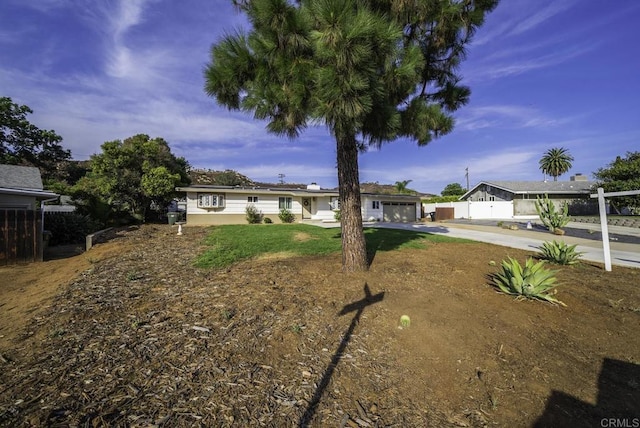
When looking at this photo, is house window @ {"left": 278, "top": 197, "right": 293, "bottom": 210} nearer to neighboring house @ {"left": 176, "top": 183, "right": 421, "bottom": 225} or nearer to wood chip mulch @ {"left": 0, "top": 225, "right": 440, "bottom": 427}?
neighboring house @ {"left": 176, "top": 183, "right": 421, "bottom": 225}

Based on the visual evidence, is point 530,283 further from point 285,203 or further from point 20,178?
point 20,178

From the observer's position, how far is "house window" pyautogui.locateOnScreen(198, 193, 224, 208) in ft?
69.4

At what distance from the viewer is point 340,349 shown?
3.40m

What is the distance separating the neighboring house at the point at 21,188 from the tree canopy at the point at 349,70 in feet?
33.5

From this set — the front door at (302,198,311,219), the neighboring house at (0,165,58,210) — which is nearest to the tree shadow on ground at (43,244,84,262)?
the neighboring house at (0,165,58,210)

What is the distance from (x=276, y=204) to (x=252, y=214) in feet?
8.15

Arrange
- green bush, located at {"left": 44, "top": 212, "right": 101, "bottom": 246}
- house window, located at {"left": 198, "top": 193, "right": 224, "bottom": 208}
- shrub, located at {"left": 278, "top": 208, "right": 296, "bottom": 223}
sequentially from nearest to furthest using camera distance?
green bush, located at {"left": 44, "top": 212, "right": 101, "bottom": 246} → house window, located at {"left": 198, "top": 193, "right": 224, "bottom": 208} → shrub, located at {"left": 278, "top": 208, "right": 296, "bottom": 223}

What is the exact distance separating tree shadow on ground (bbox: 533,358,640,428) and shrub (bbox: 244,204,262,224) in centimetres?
2105

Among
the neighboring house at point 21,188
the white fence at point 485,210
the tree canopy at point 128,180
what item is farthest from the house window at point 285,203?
the white fence at point 485,210

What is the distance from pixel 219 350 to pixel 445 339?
2.75 m

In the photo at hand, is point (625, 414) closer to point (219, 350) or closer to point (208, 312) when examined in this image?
point (219, 350)

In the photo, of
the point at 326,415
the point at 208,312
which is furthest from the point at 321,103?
the point at 326,415

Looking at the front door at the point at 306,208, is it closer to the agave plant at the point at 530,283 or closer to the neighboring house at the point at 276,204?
the neighboring house at the point at 276,204

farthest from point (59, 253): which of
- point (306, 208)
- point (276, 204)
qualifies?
point (306, 208)
